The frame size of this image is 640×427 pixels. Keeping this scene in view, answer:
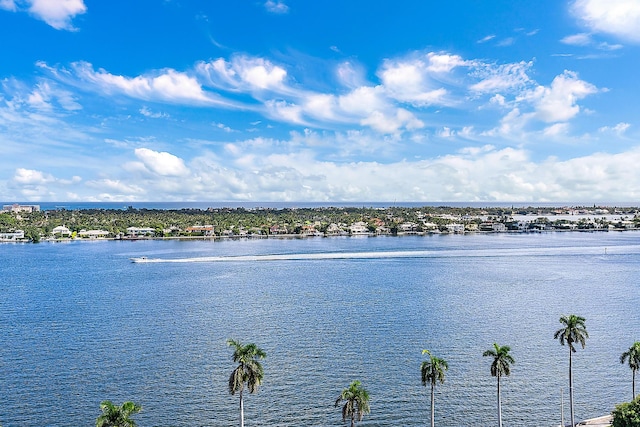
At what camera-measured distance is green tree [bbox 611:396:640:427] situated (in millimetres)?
20892

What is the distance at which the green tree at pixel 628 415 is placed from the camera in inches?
823

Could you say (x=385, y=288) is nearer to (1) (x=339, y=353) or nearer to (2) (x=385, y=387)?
(1) (x=339, y=353)

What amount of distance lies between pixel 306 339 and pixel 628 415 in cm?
2428

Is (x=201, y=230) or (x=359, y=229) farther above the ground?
(x=201, y=230)

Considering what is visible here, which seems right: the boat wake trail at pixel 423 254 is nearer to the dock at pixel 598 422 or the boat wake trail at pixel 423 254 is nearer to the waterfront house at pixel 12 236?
the waterfront house at pixel 12 236

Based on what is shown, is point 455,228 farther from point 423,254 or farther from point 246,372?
point 246,372

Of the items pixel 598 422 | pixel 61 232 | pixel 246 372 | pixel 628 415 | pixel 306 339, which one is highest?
pixel 61 232

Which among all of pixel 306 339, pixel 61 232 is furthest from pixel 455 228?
pixel 306 339

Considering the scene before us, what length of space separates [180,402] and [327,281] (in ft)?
135

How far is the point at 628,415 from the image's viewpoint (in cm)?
2122

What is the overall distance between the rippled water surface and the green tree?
7005 mm

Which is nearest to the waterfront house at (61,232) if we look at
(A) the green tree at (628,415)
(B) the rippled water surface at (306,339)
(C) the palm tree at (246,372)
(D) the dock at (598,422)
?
(B) the rippled water surface at (306,339)

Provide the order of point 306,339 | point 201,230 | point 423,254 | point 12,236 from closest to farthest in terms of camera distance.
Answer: point 306,339 < point 423,254 < point 12,236 < point 201,230

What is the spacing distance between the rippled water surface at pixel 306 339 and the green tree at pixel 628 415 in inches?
276
